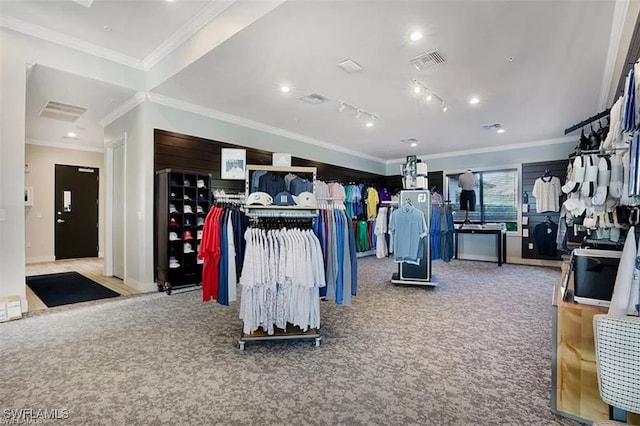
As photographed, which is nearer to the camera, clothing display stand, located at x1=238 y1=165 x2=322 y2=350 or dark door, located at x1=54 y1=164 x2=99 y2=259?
clothing display stand, located at x1=238 y1=165 x2=322 y2=350

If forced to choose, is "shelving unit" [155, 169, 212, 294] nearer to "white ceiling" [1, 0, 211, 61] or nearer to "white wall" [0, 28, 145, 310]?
"white wall" [0, 28, 145, 310]

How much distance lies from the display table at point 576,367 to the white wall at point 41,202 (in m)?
10.5

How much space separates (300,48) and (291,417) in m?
3.50

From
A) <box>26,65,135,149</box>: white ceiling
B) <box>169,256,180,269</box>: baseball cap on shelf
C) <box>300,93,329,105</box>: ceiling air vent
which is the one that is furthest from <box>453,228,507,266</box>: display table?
<box>26,65,135,149</box>: white ceiling

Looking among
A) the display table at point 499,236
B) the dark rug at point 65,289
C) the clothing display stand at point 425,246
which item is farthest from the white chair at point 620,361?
the display table at point 499,236

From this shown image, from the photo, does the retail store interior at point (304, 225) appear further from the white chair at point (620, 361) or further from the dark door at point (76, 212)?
the dark door at point (76, 212)

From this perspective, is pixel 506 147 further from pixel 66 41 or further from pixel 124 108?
pixel 66 41

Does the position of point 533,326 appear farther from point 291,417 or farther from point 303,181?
point 303,181

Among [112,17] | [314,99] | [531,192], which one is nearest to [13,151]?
[112,17]

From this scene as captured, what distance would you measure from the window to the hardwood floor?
27.3ft

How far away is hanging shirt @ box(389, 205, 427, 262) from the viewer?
508 centimetres

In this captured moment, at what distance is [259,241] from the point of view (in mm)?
2848

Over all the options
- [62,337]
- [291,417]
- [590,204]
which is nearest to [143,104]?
[62,337]

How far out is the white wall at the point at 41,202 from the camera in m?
7.93
